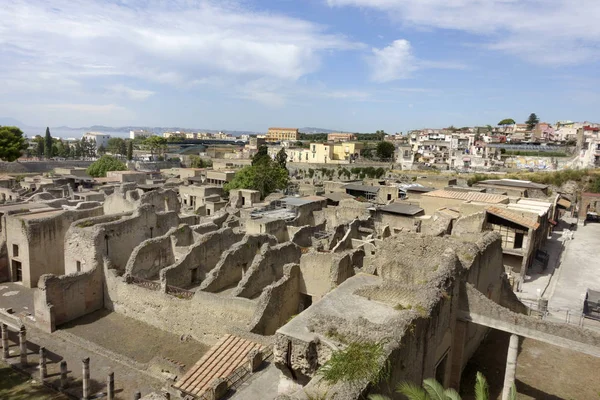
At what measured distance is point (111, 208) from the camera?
3122 cm

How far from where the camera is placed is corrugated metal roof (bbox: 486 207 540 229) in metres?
25.5

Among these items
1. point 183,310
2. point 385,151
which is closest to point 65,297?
point 183,310

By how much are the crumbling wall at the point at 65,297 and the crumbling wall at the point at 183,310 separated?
2.03 feet

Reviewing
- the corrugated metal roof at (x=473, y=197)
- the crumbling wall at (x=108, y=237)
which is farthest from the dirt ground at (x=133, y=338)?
the corrugated metal roof at (x=473, y=197)

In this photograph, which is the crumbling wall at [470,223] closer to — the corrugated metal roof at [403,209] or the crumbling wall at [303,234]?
the corrugated metal roof at [403,209]

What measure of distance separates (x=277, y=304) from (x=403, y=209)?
710 inches

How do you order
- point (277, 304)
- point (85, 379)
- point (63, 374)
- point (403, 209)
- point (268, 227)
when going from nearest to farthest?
point (85, 379) → point (63, 374) → point (277, 304) → point (268, 227) → point (403, 209)

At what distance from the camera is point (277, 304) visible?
1705cm

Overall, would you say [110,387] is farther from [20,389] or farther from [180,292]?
[180,292]

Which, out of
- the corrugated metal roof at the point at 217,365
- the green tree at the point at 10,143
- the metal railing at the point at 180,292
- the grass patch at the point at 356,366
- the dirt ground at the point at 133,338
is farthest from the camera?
the green tree at the point at 10,143

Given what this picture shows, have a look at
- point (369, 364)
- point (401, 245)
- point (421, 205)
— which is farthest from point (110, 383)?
point (421, 205)

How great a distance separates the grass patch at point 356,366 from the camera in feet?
26.8

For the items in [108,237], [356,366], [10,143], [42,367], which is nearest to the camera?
[356,366]

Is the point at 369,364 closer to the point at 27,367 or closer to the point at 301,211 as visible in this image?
the point at 27,367
